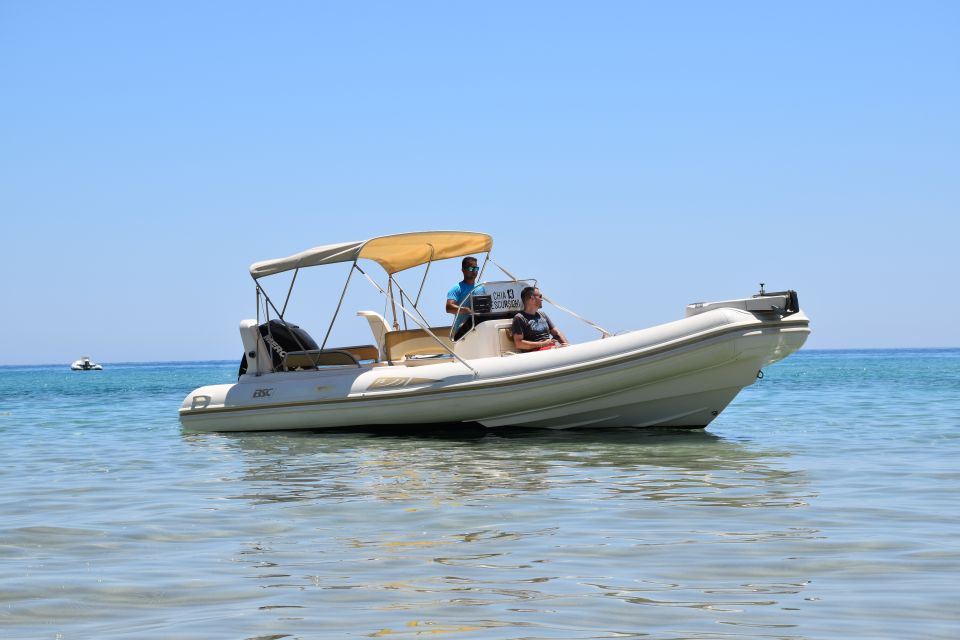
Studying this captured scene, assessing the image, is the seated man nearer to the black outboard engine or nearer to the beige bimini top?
the beige bimini top

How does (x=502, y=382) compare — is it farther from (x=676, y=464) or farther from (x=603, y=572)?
(x=603, y=572)

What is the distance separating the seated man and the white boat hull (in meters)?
0.46

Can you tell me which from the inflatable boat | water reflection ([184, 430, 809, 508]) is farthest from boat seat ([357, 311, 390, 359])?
water reflection ([184, 430, 809, 508])

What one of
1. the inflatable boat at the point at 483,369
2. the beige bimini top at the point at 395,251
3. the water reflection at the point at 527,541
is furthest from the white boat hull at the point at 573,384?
the beige bimini top at the point at 395,251

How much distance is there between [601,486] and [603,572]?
2.65m

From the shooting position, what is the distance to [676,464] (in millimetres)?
8211

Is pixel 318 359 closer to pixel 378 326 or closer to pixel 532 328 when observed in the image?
pixel 378 326

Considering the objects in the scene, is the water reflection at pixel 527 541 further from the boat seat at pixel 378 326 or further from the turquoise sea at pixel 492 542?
the boat seat at pixel 378 326

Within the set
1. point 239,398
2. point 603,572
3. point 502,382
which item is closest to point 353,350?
point 239,398

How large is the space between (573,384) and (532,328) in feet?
3.20

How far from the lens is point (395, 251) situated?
12297mm

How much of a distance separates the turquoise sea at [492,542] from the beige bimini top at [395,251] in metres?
2.33

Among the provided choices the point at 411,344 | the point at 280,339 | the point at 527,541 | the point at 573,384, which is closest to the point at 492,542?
the point at 527,541

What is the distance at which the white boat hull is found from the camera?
970cm
